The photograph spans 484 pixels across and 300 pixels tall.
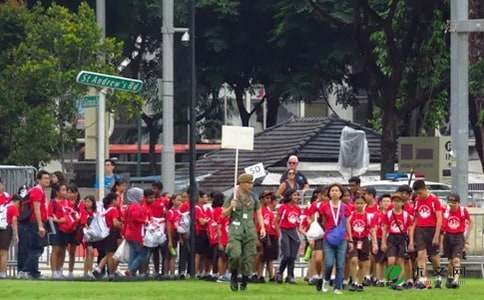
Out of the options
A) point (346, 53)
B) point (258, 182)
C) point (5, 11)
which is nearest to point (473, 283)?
point (258, 182)

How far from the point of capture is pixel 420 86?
141 feet

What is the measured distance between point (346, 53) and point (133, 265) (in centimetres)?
2537

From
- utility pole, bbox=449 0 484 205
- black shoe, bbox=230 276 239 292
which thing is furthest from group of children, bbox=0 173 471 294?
utility pole, bbox=449 0 484 205

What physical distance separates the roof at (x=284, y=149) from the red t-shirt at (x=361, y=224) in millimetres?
15102

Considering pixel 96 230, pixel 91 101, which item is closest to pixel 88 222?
pixel 96 230

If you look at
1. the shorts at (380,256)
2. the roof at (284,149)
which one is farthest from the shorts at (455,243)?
the roof at (284,149)

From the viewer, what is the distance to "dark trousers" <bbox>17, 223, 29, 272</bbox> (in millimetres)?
27328

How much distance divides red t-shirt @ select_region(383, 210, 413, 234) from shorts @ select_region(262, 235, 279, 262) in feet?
6.60

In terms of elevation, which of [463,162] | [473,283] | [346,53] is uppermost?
[346,53]

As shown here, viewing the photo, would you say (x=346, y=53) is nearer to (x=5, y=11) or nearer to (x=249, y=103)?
(x=5, y=11)

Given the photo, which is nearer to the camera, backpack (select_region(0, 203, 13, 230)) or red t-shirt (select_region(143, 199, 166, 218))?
backpack (select_region(0, 203, 13, 230))

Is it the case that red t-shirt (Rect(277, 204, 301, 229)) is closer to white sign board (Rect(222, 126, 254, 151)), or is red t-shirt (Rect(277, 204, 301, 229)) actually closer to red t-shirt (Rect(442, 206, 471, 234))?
red t-shirt (Rect(442, 206, 471, 234))

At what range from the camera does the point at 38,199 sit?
2703cm

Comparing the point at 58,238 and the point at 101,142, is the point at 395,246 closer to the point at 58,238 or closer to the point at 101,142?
the point at 58,238
